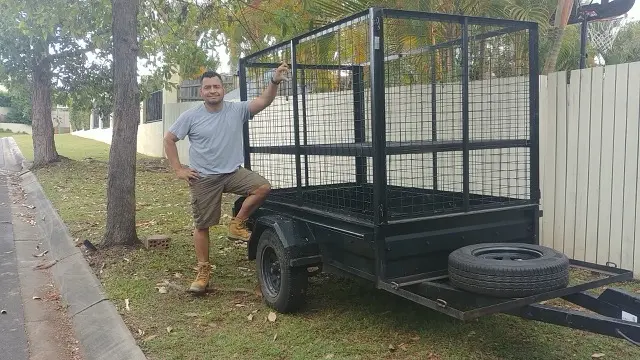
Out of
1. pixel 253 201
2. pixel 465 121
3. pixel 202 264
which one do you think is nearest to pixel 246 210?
pixel 253 201

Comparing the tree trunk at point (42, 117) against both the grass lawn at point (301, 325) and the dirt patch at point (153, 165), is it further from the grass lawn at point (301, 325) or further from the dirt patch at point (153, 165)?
the grass lawn at point (301, 325)

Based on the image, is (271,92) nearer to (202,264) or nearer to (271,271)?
(271,271)

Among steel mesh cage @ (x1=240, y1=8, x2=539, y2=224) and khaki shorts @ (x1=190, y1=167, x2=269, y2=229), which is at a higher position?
steel mesh cage @ (x1=240, y1=8, x2=539, y2=224)

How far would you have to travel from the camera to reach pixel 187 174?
504 cm

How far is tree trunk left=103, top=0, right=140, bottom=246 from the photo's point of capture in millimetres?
6555

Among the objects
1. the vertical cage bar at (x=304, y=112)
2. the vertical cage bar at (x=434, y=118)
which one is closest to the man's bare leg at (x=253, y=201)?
the vertical cage bar at (x=304, y=112)

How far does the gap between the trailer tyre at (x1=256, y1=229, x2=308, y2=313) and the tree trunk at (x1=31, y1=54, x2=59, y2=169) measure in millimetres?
14591

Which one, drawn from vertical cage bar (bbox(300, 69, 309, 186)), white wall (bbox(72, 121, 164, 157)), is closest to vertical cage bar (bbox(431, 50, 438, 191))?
vertical cage bar (bbox(300, 69, 309, 186))

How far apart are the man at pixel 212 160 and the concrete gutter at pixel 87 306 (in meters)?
0.83

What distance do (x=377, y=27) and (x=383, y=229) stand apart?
1.28 metres

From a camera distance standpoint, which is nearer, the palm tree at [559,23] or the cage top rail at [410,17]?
the cage top rail at [410,17]

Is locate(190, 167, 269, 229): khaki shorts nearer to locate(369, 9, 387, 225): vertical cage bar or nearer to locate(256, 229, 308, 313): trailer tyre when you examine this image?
locate(256, 229, 308, 313): trailer tyre

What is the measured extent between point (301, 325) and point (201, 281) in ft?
4.07

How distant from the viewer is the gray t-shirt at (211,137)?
509 centimetres
